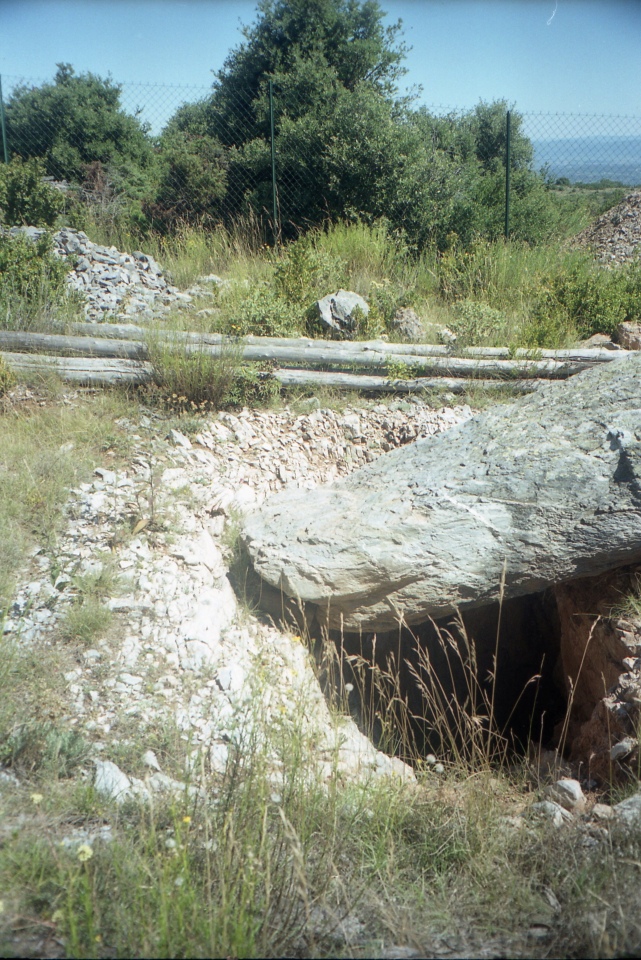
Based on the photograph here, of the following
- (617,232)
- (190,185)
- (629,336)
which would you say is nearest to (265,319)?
(629,336)

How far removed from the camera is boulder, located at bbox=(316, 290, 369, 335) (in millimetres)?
6027

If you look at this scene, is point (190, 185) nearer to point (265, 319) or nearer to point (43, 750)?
point (265, 319)

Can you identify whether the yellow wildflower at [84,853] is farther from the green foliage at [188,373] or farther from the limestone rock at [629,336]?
the limestone rock at [629,336]

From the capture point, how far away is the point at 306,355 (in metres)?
5.52

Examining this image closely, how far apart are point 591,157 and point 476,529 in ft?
29.3

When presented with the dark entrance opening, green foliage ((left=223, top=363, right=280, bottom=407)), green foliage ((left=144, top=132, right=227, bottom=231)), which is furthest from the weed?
green foliage ((left=144, top=132, right=227, bottom=231))

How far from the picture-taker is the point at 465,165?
33.9 feet

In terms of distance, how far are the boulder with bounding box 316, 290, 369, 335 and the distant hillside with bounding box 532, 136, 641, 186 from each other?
6.11m

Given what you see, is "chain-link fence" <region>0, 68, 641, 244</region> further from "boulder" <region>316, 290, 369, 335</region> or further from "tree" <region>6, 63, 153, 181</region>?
"boulder" <region>316, 290, 369, 335</region>

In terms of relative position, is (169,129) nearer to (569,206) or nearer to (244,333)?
(569,206)

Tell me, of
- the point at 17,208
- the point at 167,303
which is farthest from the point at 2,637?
the point at 17,208

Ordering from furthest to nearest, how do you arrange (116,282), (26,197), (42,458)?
(26,197) < (116,282) < (42,458)

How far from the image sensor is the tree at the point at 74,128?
37.1ft

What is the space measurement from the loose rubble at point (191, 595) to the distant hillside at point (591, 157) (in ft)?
23.2
